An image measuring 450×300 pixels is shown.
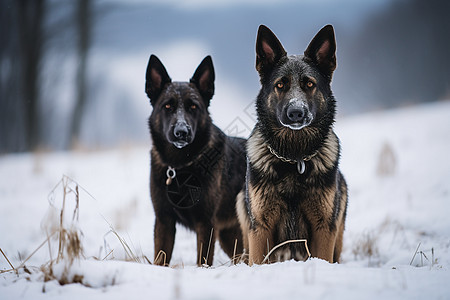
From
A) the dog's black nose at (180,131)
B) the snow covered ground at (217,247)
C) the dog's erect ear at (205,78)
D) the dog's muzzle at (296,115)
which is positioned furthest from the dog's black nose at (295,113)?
the dog's erect ear at (205,78)

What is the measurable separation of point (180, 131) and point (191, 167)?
42 cm

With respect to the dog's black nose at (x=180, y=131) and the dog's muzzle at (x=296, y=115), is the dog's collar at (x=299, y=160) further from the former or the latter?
the dog's black nose at (x=180, y=131)

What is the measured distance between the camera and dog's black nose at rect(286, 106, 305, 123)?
2436mm

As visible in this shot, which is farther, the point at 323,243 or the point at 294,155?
the point at 294,155

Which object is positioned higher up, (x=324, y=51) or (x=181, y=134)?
(x=324, y=51)

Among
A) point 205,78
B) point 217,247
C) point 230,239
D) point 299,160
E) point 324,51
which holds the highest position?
point 205,78

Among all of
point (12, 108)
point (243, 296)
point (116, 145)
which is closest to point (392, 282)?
point (243, 296)

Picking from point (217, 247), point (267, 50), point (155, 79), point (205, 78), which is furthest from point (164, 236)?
point (267, 50)

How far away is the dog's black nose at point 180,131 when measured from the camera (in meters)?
3.20

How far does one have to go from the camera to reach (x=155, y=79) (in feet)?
11.8

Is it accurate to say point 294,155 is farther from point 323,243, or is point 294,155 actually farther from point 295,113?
point 323,243

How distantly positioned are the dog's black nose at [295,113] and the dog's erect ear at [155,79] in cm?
165

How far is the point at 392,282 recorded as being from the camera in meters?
1.59

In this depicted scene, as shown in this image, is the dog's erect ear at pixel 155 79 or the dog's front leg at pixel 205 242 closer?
the dog's front leg at pixel 205 242
